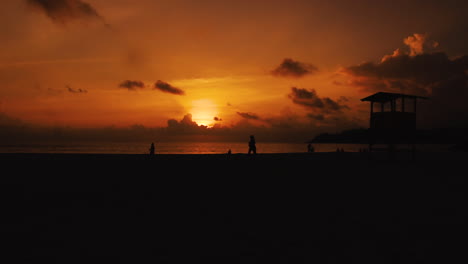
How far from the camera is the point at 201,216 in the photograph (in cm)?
645

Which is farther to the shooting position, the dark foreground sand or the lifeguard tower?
the lifeguard tower

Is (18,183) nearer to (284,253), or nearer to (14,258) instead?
(14,258)

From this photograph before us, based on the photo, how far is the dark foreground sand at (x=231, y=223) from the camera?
442 centimetres

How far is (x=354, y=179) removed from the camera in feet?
40.2

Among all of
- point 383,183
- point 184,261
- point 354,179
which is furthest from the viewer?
point 354,179

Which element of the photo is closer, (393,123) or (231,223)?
(231,223)

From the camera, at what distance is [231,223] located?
594cm

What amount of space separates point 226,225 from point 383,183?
7.94 meters

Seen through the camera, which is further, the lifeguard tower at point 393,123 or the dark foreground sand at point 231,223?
the lifeguard tower at point 393,123

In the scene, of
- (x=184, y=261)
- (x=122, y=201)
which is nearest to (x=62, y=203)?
(x=122, y=201)

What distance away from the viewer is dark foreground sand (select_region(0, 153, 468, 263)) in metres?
4.42

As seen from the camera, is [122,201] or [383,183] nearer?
[122,201]

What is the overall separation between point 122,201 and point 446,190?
10.2 metres

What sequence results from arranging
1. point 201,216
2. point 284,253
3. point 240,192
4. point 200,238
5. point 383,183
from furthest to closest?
point 383,183
point 240,192
point 201,216
point 200,238
point 284,253
